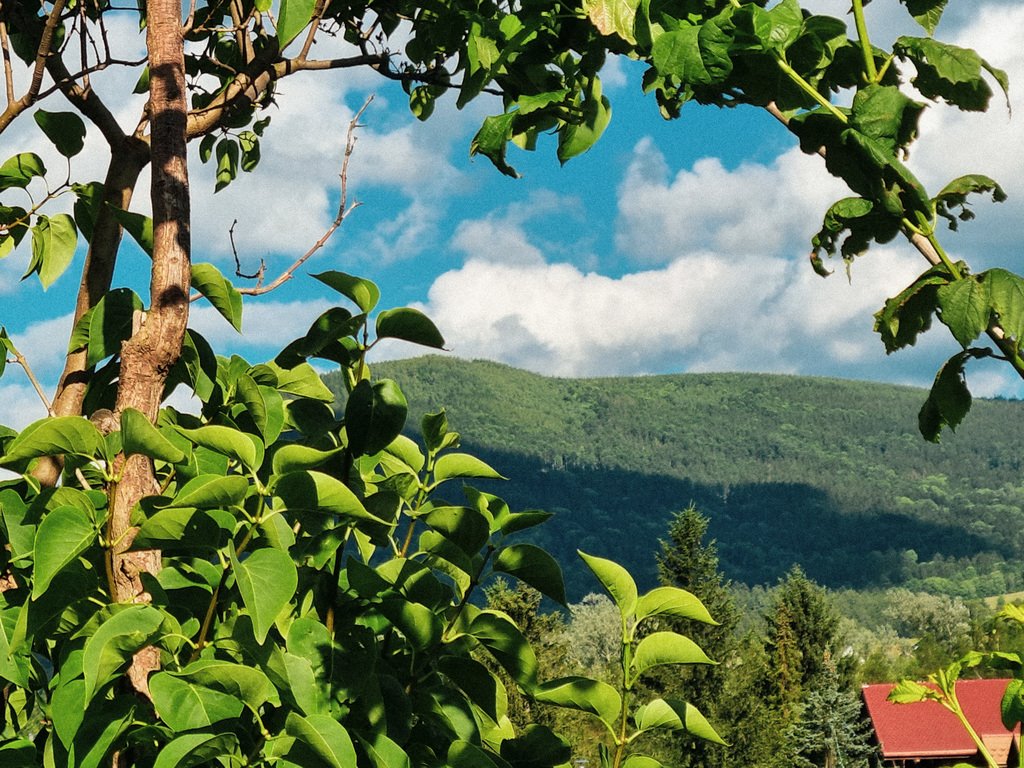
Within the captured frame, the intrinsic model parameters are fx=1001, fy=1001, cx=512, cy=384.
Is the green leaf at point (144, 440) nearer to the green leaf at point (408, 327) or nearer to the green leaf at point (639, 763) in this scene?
the green leaf at point (408, 327)

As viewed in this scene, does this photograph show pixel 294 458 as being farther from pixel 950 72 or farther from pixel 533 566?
pixel 950 72

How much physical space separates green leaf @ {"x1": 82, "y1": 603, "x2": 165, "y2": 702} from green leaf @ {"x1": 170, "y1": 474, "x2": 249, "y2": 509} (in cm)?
18

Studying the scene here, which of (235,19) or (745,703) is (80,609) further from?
(745,703)

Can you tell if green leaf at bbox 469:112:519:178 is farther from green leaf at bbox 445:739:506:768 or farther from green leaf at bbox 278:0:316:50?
green leaf at bbox 445:739:506:768

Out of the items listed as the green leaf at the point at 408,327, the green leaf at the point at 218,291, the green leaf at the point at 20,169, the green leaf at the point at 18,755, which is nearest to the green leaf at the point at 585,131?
the green leaf at the point at 408,327

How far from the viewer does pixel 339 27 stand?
3.44m

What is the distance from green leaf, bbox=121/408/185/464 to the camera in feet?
4.57

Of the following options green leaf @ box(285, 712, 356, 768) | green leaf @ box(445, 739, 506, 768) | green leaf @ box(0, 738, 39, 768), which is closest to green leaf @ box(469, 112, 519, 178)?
green leaf @ box(285, 712, 356, 768)

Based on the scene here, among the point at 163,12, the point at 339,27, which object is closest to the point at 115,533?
the point at 163,12

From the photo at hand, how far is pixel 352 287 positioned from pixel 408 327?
112mm

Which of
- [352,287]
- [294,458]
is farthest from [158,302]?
[294,458]

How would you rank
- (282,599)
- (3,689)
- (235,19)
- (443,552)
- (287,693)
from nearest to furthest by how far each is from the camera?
1. (282,599)
2. (287,693)
3. (443,552)
4. (3,689)
5. (235,19)

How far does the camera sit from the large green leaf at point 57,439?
1455 millimetres

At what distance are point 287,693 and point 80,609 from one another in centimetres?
40
